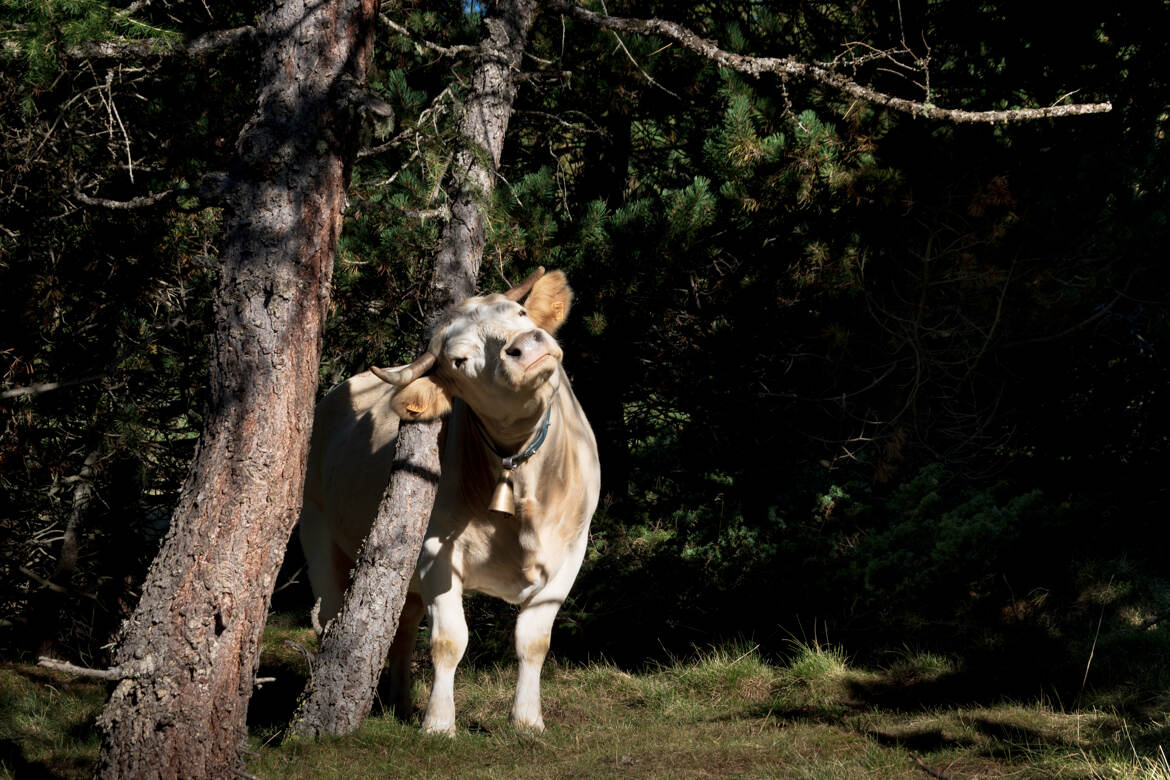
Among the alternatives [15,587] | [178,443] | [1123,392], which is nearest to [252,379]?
[178,443]

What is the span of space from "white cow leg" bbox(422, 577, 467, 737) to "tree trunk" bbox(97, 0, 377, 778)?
1548 mm

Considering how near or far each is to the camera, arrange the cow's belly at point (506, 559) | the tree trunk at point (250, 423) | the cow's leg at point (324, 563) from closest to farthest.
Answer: the tree trunk at point (250, 423) → the cow's belly at point (506, 559) → the cow's leg at point (324, 563)

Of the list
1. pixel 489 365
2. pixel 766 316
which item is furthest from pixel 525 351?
pixel 766 316

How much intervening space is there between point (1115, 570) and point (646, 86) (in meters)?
4.79

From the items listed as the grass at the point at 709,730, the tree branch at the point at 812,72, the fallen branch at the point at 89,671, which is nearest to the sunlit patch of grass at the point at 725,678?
the grass at the point at 709,730

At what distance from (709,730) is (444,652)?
143 centimetres

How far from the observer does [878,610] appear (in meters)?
7.54

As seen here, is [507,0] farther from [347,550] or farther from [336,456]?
[347,550]

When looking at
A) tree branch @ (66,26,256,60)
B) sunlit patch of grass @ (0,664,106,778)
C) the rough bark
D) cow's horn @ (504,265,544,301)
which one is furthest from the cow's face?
sunlit patch of grass @ (0,664,106,778)

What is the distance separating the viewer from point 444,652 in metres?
5.52

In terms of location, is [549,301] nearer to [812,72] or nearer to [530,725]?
[812,72]

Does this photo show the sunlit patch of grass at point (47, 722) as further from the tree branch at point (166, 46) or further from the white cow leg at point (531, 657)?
the tree branch at point (166, 46)

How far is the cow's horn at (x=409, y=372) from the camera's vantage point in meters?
5.01

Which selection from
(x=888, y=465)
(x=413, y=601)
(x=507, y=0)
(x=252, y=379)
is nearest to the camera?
(x=252, y=379)
